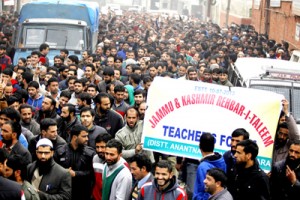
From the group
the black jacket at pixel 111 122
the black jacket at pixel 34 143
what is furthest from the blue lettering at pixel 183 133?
the black jacket at pixel 111 122

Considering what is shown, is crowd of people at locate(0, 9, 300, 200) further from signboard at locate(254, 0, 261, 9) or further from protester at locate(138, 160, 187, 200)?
signboard at locate(254, 0, 261, 9)

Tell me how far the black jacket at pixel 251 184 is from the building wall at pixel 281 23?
23.9 metres

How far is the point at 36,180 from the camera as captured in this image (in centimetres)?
830

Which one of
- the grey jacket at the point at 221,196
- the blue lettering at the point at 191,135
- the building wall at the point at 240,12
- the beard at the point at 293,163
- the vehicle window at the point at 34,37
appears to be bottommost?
the grey jacket at the point at 221,196

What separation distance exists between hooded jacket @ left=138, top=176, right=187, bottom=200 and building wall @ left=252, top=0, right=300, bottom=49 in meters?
24.5

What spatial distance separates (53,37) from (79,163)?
1324 cm

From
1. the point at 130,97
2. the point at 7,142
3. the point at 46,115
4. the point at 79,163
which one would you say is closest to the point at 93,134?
the point at 79,163

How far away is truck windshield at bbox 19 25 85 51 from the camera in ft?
72.1

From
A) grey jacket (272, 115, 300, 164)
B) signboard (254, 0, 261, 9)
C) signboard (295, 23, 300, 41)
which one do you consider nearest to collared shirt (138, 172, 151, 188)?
grey jacket (272, 115, 300, 164)

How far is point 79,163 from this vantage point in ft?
30.2

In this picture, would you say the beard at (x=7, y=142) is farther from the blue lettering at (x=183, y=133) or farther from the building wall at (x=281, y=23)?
the building wall at (x=281, y=23)

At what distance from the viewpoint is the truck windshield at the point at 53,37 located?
21984 millimetres

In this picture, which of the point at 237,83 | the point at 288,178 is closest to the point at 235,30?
the point at 237,83

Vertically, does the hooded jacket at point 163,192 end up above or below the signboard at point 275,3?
below
